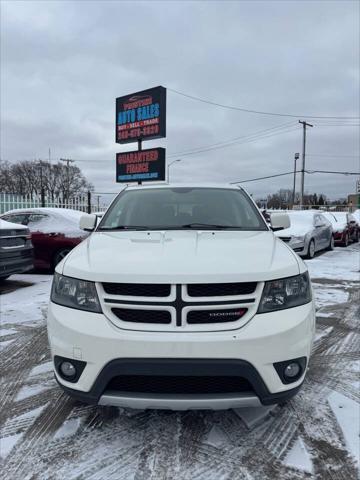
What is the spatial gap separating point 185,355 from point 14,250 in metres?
5.28

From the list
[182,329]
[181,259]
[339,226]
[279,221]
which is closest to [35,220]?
[279,221]

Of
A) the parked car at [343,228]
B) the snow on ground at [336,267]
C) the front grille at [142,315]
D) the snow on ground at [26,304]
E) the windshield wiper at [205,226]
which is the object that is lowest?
the snow on ground at [336,267]

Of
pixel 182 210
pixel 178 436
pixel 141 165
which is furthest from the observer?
pixel 141 165

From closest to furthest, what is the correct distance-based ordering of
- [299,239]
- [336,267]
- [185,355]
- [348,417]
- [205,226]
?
1. [185,355]
2. [348,417]
3. [205,226]
4. [336,267]
5. [299,239]

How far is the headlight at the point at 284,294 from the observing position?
7.34ft

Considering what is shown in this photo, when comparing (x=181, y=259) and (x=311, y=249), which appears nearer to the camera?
(x=181, y=259)

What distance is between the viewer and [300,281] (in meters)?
2.45

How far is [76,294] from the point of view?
235 centimetres

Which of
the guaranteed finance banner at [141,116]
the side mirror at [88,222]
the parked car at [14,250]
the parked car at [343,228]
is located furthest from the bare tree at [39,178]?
the side mirror at [88,222]

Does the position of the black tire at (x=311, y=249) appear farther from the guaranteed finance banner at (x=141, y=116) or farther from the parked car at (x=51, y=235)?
the guaranteed finance banner at (x=141, y=116)

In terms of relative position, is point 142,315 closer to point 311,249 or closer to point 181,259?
point 181,259

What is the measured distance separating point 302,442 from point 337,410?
1.70 ft

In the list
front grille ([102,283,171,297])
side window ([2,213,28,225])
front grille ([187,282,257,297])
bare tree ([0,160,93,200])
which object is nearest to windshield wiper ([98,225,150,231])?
front grille ([102,283,171,297])

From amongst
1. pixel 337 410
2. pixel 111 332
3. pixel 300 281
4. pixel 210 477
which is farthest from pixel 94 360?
pixel 337 410
